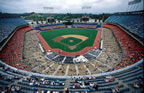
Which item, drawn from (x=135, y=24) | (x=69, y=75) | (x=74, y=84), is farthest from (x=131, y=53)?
(x=135, y=24)

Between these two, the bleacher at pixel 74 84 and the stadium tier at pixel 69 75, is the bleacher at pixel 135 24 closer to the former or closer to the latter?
the stadium tier at pixel 69 75

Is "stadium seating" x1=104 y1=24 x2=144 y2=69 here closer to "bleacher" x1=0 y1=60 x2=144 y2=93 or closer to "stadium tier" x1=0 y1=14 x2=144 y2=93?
"stadium tier" x1=0 y1=14 x2=144 y2=93

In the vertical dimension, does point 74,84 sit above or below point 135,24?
below

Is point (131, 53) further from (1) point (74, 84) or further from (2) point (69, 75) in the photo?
(1) point (74, 84)

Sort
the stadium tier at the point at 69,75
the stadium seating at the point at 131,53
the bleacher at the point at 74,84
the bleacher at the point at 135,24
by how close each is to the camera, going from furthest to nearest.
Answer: the bleacher at the point at 135,24 < the stadium seating at the point at 131,53 < the stadium tier at the point at 69,75 < the bleacher at the point at 74,84

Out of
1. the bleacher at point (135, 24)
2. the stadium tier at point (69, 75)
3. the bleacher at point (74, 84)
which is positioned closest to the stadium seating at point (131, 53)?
the stadium tier at point (69, 75)

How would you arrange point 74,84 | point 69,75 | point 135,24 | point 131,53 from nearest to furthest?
point 74,84, point 69,75, point 131,53, point 135,24

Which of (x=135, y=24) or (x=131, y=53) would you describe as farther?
(x=135, y=24)

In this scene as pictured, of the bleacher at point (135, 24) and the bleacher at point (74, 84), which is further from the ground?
the bleacher at point (135, 24)

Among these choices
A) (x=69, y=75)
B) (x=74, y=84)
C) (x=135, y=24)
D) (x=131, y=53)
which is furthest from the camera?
(x=135, y=24)

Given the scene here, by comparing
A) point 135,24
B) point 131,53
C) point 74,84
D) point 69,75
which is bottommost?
point 69,75

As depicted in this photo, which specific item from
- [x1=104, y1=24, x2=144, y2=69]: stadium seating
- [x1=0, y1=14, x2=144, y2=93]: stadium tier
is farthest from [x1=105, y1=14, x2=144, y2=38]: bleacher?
[x1=0, y1=14, x2=144, y2=93]: stadium tier

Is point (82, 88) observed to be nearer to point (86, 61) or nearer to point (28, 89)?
point (28, 89)
